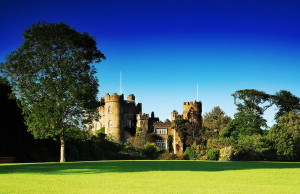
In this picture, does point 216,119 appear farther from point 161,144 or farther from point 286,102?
point 161,144

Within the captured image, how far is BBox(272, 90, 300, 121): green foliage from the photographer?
6644 cm

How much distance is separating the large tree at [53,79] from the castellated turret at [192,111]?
90.2 feet

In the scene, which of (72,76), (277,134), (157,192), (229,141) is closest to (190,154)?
(229,141)

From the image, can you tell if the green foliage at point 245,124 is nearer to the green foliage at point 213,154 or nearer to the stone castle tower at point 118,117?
the green foliage at point 213,154

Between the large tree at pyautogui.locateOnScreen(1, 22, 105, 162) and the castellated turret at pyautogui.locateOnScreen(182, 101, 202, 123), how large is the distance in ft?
90.2

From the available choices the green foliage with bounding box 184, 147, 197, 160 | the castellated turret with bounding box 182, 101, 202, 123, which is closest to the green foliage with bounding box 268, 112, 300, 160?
the green foliage with bounding box 184, 147, 197, 160

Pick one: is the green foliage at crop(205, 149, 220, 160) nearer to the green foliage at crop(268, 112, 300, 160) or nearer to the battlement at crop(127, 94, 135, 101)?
the green foliage at crop(268, 112, 300, 160)

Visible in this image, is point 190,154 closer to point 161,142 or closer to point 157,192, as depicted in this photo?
point 161,142

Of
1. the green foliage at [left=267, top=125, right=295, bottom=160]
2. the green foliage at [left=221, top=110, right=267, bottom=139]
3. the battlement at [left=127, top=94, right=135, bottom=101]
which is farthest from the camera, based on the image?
the battlement at [left=127, top=94, right=135, bottom=101]

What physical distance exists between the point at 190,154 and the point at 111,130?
1474cm

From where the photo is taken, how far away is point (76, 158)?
138ft

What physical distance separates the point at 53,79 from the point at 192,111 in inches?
1229

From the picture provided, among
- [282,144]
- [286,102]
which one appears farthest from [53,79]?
[286,102]

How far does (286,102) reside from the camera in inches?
2638
